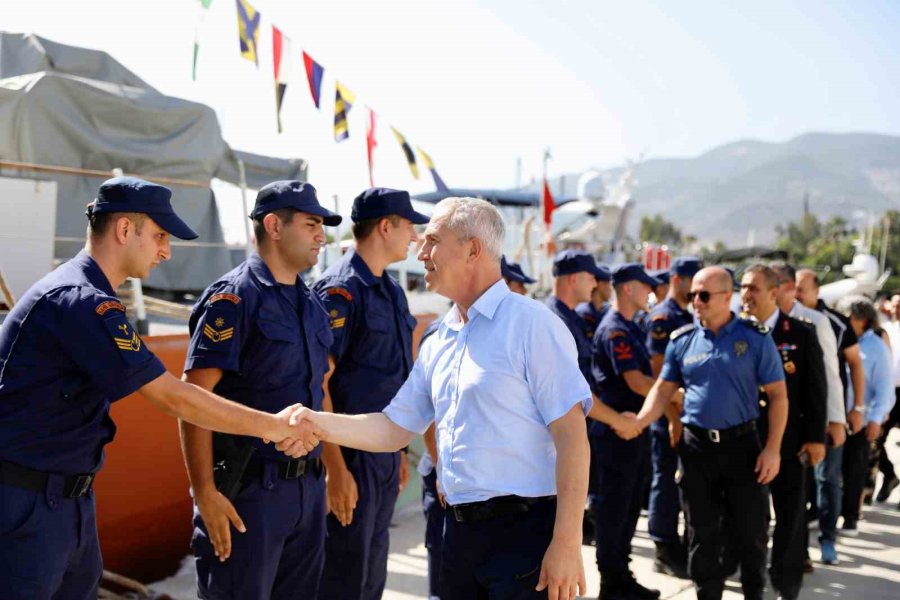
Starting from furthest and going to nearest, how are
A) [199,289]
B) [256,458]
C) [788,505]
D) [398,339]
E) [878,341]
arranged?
1. [199,289]
2. [878,341]
3. [788,505]
4. [398,339]
5. [256,458]

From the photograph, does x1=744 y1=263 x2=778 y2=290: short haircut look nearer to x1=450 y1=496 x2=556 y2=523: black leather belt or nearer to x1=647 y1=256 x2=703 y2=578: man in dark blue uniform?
x1=647 y1=256 x2=703 y2=578: man in dark blue uniform

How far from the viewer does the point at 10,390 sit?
221 cm

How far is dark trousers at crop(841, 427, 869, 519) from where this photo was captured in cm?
643

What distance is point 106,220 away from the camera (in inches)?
96.5

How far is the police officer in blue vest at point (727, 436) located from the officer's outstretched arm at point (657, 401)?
0.15 meters

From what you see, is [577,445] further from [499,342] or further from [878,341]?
[878,341]

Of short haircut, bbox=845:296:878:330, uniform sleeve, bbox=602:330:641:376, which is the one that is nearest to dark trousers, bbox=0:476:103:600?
uniform sleeve, bbox=602:330:641:376

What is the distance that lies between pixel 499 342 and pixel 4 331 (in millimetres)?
1422

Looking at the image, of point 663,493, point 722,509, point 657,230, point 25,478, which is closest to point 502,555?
point 25,478

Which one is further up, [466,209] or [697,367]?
[466,209]

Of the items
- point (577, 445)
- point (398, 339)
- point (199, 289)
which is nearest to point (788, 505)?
point (398, 339)

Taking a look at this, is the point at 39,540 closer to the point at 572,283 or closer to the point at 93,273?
the point at 93,273

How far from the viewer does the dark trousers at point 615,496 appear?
4.72 metres

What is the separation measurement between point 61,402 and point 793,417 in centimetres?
398
